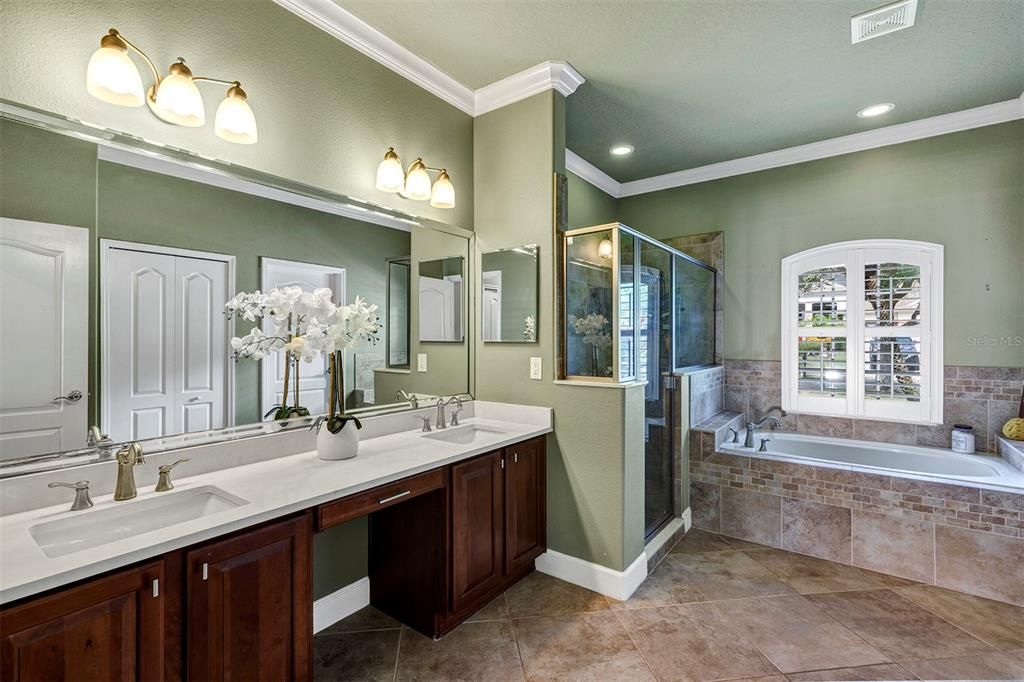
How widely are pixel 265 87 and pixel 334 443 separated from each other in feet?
5.03

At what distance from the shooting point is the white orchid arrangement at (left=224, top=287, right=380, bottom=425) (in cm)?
185

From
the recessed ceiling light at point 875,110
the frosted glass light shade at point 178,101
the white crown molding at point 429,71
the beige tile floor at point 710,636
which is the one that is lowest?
the beige tile floor at point 710,636

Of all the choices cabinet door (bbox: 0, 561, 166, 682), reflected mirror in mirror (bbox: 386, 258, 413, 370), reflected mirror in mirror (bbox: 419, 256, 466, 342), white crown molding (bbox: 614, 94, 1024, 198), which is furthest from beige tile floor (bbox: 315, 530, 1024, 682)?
white crown molding (bbox: 614, 94, 1024, 198)

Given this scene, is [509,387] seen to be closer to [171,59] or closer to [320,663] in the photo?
[320,663]

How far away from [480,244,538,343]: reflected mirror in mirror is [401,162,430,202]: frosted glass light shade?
0.59m

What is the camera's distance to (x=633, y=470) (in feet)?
8.55

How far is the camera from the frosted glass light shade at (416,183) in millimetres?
2496

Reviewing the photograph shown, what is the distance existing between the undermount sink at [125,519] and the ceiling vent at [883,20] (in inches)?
131

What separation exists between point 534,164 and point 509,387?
1.35m

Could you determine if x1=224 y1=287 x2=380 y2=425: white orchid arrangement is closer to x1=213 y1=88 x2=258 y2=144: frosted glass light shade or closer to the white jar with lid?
x1=213 y1=88 x2=258 y2=144: frosted glass light shade

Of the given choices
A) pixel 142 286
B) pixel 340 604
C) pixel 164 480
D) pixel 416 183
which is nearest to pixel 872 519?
pixel 340 604

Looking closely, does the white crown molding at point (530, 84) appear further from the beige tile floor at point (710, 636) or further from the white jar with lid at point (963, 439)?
the white jar with lid at point (963, 439)

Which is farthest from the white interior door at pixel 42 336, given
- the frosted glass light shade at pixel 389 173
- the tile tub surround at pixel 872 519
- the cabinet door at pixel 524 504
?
the tile tub surround at pixel 872 519

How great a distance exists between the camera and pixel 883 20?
221 centimetres
